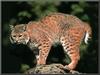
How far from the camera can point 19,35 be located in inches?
552

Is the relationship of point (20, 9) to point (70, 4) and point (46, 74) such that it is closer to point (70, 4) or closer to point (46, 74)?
point (70, 4)

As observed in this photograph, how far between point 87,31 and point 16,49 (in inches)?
151

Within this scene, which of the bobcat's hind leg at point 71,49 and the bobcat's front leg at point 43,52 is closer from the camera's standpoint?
the bobcat's front leg at point 43,52

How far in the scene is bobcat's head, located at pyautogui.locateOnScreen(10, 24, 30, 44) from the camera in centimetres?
1400

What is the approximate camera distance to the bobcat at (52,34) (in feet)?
46.1

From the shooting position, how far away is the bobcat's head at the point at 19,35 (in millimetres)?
14000

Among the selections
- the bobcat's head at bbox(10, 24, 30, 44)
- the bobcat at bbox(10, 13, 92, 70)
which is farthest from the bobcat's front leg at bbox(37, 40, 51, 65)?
the bobcat's head at bbox(10, 24, 30, 44)

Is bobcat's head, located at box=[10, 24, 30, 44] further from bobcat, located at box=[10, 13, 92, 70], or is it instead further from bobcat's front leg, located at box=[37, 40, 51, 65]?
bobcat's front leg, located at box=[37, 40, 51, 65]

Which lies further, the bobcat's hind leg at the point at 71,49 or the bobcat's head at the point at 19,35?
the bobcat's hind leg at the point at 71,49

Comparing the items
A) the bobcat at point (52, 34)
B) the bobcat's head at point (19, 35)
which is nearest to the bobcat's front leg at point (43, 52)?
the bobcat at point (52, 34)

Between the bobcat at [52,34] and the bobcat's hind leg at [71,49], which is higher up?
the bobcat at [52,34]

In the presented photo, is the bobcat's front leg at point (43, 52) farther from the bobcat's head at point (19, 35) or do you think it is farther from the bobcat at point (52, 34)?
the bobcat's head at point (19, 35)

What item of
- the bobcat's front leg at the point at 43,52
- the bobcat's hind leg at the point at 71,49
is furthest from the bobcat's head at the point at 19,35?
the bobcat's hind leg at the point at 71,49

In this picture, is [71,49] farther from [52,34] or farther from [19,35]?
[19,35]
